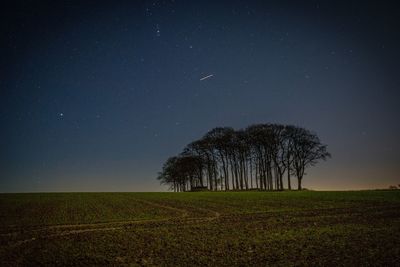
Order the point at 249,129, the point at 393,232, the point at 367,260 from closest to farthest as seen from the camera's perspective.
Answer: the point at 367,260 → the point at 393,232 → the point at 249,129

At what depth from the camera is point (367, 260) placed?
30.4ft

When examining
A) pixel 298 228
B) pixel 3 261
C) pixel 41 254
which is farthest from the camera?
pixel 298 228

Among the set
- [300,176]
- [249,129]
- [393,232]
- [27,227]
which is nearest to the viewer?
[393,232]

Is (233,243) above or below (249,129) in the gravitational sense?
below

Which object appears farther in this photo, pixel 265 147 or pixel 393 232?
pixel 265 147

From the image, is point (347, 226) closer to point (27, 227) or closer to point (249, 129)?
point (27, 227)

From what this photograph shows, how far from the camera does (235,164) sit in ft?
266

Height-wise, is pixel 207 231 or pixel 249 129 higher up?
pixel 249 129

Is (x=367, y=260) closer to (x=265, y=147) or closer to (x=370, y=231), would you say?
(x=370, y=231)

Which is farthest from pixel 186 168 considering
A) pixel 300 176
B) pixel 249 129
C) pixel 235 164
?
pixel 300 176

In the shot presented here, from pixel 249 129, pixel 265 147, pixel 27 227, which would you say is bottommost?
pixel 27 227

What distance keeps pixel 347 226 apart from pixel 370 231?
1.72 m

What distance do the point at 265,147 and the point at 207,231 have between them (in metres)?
60.8

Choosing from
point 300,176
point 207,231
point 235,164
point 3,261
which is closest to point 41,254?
point 3,261
